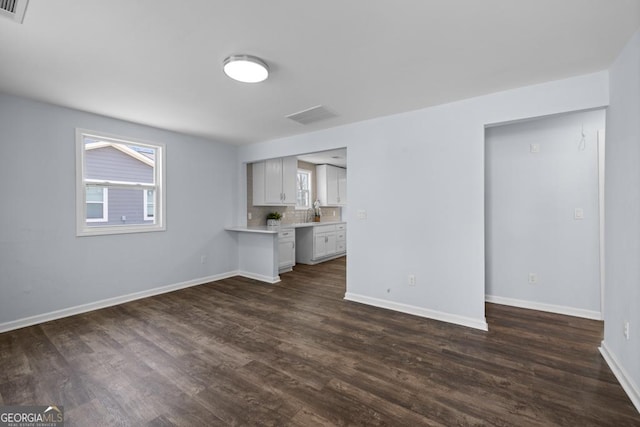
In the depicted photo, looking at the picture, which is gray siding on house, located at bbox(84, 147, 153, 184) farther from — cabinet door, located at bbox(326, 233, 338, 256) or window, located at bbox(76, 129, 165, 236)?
cabinet door, located at bbox(326, 233, 338, 256)

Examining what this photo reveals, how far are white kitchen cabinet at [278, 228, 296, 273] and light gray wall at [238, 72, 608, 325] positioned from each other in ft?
6.52

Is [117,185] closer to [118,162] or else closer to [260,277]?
[118,162]

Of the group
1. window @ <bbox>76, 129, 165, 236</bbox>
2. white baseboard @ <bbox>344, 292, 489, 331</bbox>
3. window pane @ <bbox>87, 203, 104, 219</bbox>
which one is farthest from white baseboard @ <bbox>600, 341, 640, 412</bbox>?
window pane @ <bbox>87, 203, 104, 219</bbox>

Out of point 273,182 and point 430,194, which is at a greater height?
point 273,182

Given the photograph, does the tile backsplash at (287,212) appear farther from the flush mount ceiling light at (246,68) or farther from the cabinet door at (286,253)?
the flush mount ceiling light at (246,68)

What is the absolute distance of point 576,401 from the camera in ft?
5.93

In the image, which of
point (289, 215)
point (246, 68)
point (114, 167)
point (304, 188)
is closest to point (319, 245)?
point (289, 215)

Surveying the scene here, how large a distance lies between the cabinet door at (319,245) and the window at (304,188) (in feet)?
3.51

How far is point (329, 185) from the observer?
759 centimetres

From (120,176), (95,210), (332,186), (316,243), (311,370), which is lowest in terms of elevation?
(311,370)

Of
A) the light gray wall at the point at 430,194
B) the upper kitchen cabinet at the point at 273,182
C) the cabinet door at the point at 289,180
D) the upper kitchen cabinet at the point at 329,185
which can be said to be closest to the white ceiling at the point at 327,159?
the upper kitchen cabinet at the point at 329,185

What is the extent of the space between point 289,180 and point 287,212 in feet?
3.43

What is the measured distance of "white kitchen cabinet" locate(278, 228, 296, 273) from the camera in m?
5.47

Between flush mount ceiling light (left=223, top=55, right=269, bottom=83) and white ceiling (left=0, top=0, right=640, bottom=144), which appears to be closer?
white ceiling (left=0, top=0, right=640, bottom=144)
